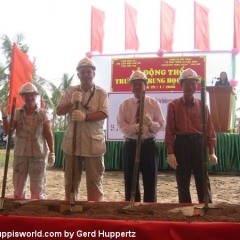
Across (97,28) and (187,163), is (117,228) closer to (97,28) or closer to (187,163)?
(187,163)

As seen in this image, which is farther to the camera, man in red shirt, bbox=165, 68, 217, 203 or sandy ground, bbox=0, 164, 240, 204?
sandy ground, bbox=0, 164, 240, 204

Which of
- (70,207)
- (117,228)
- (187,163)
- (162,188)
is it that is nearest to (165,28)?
(162,188)

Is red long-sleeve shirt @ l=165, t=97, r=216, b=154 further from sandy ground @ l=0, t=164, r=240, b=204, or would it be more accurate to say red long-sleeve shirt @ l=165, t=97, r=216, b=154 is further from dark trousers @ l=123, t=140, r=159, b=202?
sandy ground @ l=0, t=164, r=240, b=204

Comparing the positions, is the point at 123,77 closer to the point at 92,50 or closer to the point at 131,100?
the point at 92,50

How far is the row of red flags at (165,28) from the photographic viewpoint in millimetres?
8419

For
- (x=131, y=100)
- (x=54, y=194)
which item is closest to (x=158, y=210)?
(x=131, y=100)

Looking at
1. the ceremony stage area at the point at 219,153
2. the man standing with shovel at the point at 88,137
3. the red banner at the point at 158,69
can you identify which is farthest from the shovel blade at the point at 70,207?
the red banner at the point at 158,69

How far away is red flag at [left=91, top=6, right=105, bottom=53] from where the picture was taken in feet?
29.4

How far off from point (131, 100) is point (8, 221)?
5.28 ft

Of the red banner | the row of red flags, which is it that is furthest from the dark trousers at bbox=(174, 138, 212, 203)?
the row of red flags

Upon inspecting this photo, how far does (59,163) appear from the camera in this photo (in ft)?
25.6

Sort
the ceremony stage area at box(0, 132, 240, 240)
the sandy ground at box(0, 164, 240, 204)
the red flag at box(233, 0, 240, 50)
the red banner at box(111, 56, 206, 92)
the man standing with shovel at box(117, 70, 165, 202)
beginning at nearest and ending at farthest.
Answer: the ceremony stage area at box(0, 132, 240, 240)
the man standing with shovel at box(117, 70, 165, 202)
the sandy ground at box(0, 164, 240, 204)
the red banner at box(111, 56, 206, 92)
the red flag at box(233, 0, 240, 50)

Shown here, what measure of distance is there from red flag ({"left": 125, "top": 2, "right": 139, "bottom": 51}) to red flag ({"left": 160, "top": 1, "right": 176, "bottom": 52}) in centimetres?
72

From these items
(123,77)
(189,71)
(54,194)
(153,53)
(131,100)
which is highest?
(153,53)
